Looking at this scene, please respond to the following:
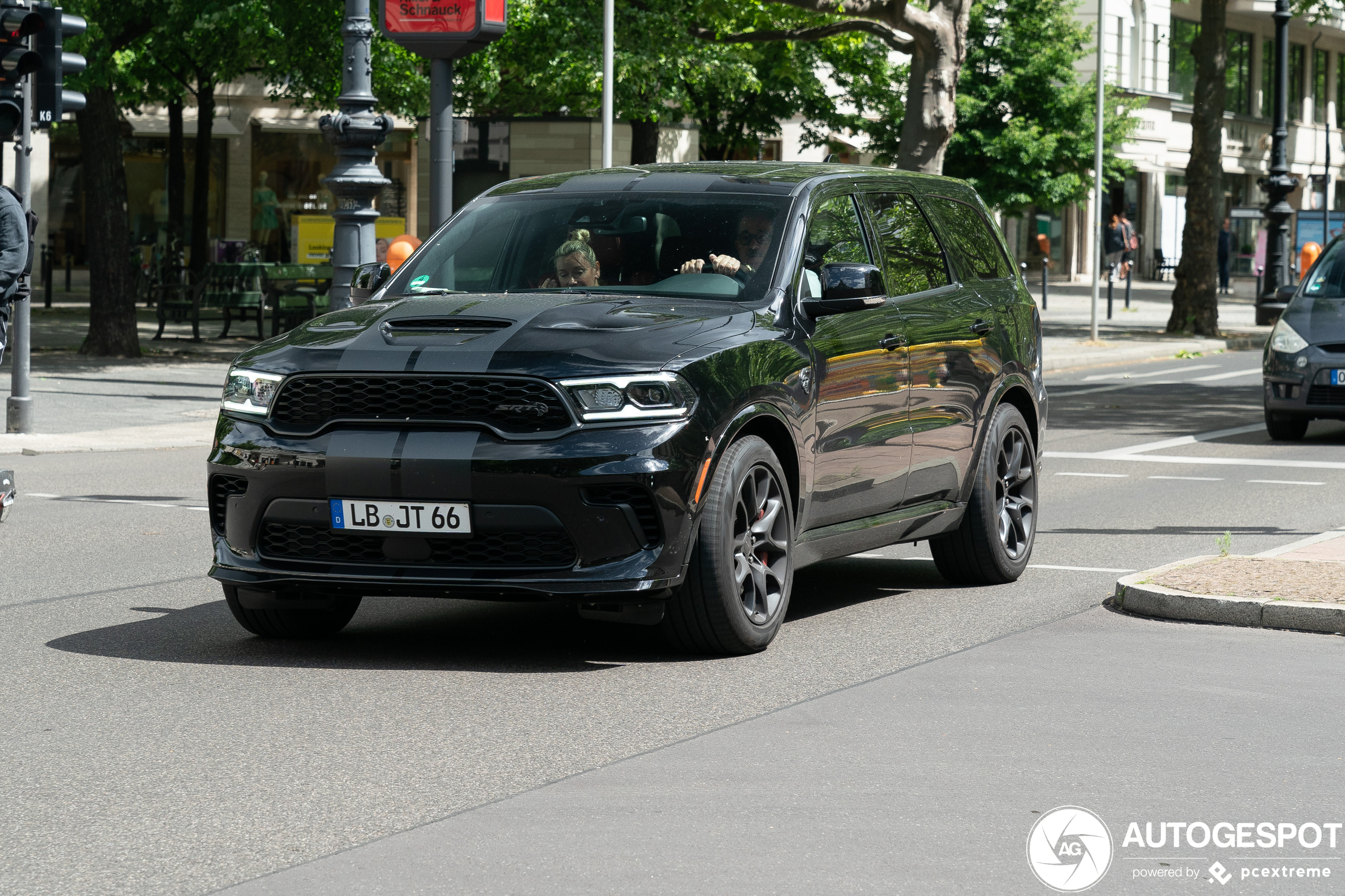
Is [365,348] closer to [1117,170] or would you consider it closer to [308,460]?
[308,460]

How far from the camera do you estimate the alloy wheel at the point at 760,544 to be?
7.03m

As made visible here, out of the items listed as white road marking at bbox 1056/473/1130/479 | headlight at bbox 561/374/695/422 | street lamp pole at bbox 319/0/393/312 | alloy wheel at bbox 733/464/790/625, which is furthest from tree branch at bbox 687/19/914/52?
headlight at bbox 561/374/695/422

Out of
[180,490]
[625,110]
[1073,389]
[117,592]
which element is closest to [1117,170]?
[625,110]

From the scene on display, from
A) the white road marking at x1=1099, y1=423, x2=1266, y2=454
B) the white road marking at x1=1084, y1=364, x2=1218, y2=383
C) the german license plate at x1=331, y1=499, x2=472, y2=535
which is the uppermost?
the white road marking at x1=1084, y1=364, x2=1218, y2=383

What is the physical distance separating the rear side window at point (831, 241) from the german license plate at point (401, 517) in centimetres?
180

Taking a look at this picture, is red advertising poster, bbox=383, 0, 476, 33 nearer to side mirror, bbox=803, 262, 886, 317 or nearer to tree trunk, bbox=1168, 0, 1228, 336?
side mirror, bbox=803, 262, 886, 317

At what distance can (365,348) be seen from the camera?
6812mm

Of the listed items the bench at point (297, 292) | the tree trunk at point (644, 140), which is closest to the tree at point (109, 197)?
the bench at point (297, 292)

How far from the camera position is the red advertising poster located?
15.3 metres

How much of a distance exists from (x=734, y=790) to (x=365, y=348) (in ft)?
7.64

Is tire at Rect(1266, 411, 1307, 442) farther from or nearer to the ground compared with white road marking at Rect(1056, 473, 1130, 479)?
farther from the ground

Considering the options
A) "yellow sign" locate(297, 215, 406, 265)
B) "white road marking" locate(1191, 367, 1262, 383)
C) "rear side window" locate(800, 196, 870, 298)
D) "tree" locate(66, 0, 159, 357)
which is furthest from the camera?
"yellow sign" locate(297, 215, 406, 265)

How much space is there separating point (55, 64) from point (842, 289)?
9.50 metres

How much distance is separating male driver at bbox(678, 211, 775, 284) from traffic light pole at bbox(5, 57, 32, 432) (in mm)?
8602
